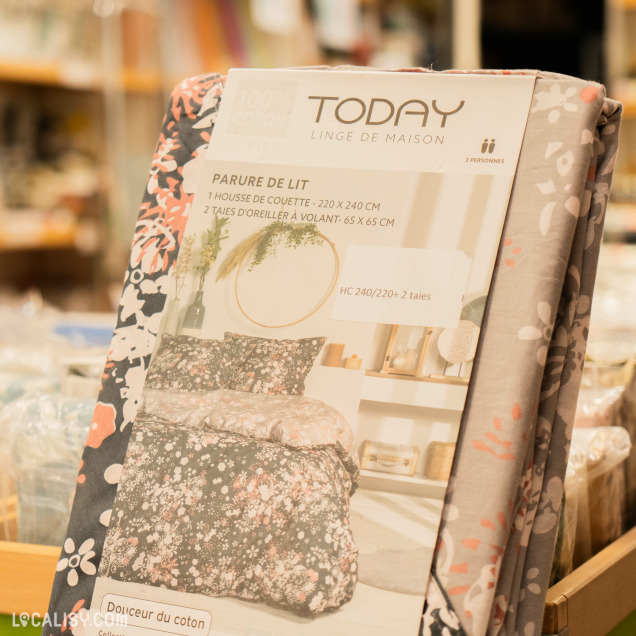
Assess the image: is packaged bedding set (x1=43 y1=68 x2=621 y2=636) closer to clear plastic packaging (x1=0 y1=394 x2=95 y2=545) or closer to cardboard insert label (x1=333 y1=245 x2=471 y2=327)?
cardboard insert label (x1=333 y1=245 x2=471 y2=327)

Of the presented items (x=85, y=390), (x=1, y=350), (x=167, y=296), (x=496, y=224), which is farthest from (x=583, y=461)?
(x=1, y=350)

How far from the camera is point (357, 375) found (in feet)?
1.82

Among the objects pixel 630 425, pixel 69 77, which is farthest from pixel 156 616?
pixel 69 77

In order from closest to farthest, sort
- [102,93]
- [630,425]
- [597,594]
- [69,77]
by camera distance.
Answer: [597,594], [630,425], [69,77], [102,93]

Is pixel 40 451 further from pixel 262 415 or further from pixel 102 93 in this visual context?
pixel 102 93

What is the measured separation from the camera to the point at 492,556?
0.51 metres

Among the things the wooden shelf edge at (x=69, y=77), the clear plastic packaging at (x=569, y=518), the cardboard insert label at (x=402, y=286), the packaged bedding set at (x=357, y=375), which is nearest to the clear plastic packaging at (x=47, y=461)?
the packaged bedding set at (x=357, y=375)

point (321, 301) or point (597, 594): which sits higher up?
point (321, 301)

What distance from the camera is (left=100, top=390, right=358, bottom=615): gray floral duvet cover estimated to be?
532 mm

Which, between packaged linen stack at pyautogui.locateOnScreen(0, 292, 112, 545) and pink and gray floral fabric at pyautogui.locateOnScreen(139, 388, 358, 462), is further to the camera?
packaged linen stack at pyautogui.locateOnScreen(0, 292, 112, 545)

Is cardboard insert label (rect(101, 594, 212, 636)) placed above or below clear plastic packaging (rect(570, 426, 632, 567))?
below

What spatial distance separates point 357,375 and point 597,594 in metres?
0.27

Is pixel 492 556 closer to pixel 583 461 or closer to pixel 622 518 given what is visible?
pixel 583 461

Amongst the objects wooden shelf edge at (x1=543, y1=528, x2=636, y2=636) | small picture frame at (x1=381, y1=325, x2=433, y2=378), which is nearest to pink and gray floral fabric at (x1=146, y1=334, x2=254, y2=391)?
small picture frame at (x1=381, y1=325, x2=433, y2=378)
